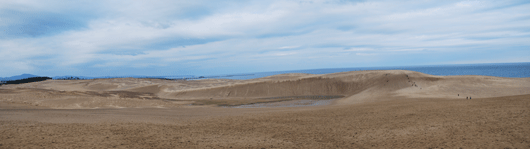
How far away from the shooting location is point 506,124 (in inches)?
397

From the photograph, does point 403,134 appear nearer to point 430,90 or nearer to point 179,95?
point 430,90

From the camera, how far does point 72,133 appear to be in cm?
1049

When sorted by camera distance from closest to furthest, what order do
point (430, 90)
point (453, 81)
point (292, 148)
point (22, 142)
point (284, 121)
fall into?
point (22, 142) → point (292, 148) → point (284, 121) → point (430, 90) → point (453, 81)

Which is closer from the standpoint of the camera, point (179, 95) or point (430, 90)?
point (430, 90)

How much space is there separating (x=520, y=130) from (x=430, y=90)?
65.4ft

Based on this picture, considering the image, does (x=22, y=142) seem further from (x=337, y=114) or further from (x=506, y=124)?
(x=506, y=124)

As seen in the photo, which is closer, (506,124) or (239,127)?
(506,124)

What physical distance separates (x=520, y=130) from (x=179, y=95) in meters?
40.5

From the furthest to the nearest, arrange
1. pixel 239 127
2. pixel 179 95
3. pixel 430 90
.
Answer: pixel 179 95, pixel 430 90, pixel 239 127

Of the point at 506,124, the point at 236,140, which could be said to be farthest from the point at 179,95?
the point at 506,124

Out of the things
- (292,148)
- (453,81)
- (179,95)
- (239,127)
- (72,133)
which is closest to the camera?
(292,148)

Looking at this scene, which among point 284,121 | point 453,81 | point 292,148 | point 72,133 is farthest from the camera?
point 453,81

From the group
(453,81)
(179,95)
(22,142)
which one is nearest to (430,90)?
(453,81)

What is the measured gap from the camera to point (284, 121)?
1493cm
